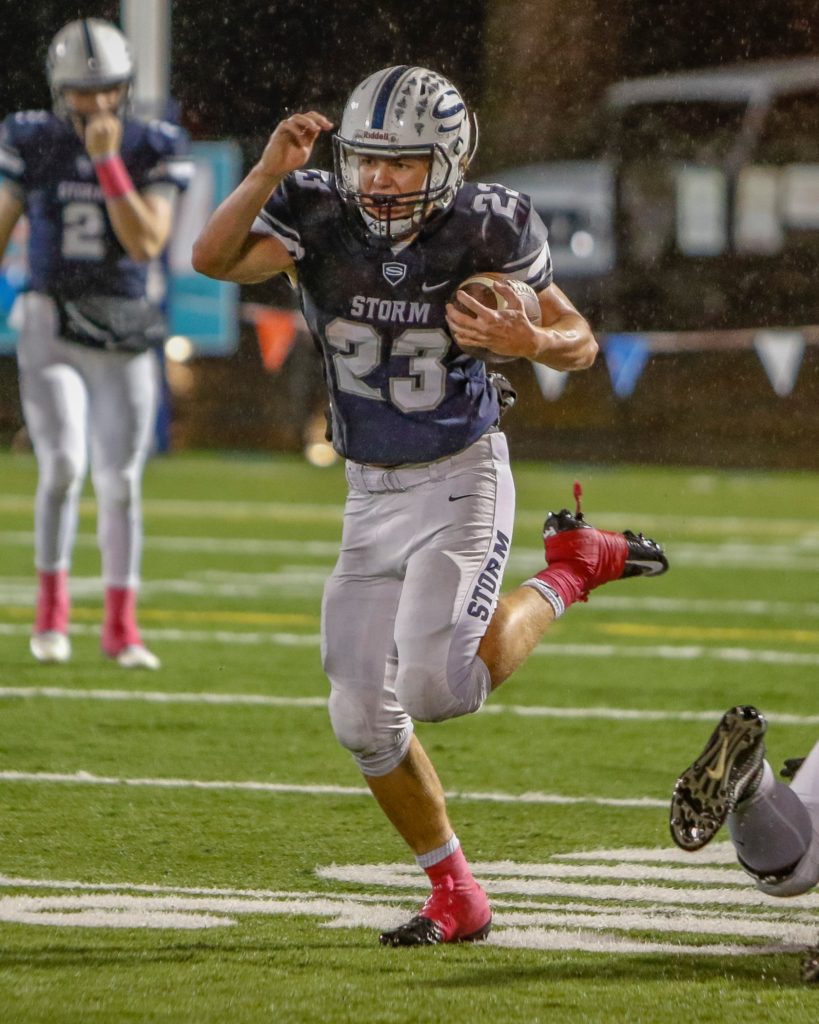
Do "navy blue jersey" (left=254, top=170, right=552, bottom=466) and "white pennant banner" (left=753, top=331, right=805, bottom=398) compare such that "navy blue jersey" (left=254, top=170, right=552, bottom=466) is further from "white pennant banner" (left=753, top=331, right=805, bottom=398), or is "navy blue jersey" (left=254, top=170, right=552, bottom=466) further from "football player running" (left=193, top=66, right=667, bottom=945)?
"white pennant banner" (left=753, top=331, right=805, bottom=398)

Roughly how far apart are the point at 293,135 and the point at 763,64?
37.7ft

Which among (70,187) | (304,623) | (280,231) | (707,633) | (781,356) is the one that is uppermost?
(280,231)

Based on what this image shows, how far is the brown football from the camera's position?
3680mm

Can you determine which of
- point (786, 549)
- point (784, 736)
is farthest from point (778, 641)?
point (786, 549)

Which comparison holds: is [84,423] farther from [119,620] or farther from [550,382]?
[550,382]

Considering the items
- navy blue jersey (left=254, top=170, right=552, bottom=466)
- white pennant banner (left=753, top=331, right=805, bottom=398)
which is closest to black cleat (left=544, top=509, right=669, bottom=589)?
navy blue jersey (left=254, top=170, right=552, bottom=466)

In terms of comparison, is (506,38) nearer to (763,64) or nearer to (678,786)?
(763,64)

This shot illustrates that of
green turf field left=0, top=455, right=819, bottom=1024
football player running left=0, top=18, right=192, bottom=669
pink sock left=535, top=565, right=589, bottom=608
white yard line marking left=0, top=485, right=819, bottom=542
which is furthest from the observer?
white yard line marking left=0, top=485, right=819, bottom=542

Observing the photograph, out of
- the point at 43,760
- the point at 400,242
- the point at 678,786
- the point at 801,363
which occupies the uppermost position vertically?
the point at 400,242

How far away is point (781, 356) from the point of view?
12.7 meters

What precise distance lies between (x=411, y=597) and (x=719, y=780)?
688mm

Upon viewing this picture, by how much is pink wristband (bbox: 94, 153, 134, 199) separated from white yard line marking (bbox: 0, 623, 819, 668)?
166cm

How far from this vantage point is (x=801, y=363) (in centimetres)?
1420

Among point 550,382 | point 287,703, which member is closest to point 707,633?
point 287,703
